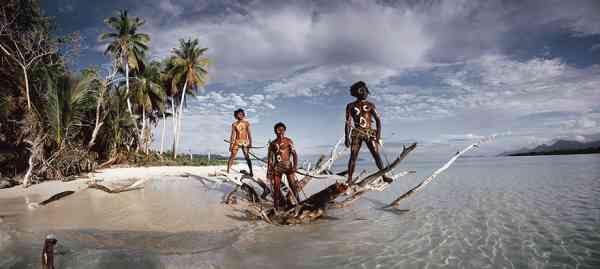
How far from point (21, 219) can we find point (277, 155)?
18.0 ft

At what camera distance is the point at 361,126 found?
5.64 m

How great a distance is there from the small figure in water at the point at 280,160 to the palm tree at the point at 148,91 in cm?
2509

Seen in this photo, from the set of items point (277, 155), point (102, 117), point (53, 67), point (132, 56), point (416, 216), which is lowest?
point (416, 216)

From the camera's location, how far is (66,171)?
1312 cm

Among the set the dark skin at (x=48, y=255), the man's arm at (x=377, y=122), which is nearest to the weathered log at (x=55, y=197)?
the dark skin at (x=48, y=255)

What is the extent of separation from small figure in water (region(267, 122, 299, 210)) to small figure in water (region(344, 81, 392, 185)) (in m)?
1.21

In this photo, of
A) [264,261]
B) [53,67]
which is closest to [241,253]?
[264,261]

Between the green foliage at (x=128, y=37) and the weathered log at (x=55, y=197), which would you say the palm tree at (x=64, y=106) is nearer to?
the weathered log at (x=55, y=197)

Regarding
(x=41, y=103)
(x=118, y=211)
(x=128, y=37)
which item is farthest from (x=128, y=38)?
(x=118, y=211)

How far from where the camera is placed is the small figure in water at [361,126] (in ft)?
18.5

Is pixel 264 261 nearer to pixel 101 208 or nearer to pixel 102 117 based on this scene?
pixel 101 208

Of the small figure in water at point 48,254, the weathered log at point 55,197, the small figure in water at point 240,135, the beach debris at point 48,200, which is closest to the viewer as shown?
the small figure in water at point 48,254

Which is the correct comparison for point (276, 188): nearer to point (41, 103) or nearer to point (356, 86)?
point (356, 86)

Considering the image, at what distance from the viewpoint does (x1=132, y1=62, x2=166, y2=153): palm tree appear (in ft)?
98.3
